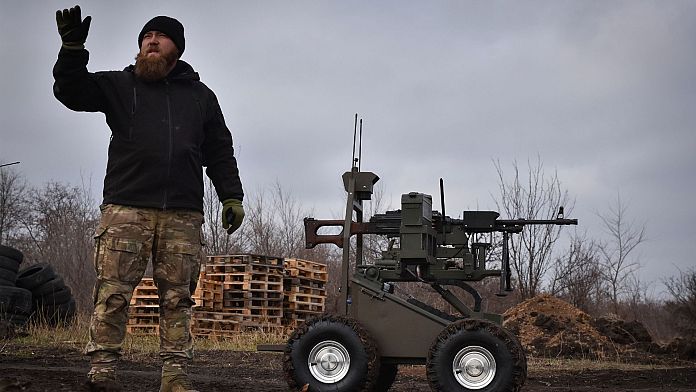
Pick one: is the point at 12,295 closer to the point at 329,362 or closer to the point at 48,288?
the point at 48,288

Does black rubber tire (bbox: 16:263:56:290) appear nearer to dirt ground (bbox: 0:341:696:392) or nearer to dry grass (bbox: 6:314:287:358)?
dry grass (bbox: 6:314:287:358)

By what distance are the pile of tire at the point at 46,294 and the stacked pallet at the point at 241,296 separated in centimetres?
246

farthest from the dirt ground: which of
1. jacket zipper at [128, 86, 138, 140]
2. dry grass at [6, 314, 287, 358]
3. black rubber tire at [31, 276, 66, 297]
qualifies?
jacket zipper at [128, 86, 138, 140]

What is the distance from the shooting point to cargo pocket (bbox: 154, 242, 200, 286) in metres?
4.71

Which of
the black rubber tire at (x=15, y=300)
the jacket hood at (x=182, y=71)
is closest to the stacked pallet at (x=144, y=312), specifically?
the black rubber tire at (x=15, y=300)

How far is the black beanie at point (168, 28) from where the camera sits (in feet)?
16.2

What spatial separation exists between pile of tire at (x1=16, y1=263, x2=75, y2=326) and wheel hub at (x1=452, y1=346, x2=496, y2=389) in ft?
34.3

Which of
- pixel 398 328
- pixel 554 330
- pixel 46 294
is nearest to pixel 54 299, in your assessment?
pixel 46 294

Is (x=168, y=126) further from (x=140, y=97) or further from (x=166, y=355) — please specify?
(x=166, y=355)

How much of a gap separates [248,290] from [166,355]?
11488 millimetres

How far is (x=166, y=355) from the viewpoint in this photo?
468 cm

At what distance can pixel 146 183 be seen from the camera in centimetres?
470

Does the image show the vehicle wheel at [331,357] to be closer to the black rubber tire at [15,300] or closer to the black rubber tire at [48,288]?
the black rubber tire at [15,300]

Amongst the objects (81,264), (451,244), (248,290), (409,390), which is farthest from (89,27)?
(81,264)
